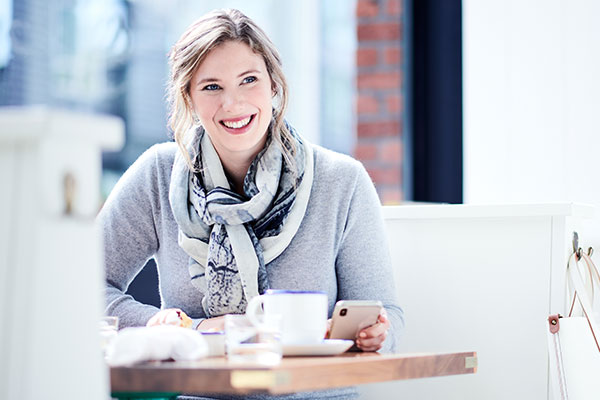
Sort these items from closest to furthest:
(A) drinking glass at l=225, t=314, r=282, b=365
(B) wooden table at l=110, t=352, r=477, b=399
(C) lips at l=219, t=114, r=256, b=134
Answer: (B) wooden table at l=110, t=352, r=477, b=399
(A) drinking glass at l=225, t=314, r=282, b=365
(C) lips at l=219, t=114, r=256, b=134

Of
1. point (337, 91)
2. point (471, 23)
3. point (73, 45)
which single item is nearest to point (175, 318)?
point (471, 23)

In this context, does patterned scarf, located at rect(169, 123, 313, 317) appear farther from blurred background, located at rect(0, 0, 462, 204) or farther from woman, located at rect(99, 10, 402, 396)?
blurred background, located at rect(0, 0, 462, 204)

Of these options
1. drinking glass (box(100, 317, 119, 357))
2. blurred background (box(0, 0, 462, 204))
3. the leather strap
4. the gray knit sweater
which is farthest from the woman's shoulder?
blurred background (box(0, 0, 462, 204))

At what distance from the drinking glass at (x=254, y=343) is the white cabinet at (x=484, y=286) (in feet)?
2.56

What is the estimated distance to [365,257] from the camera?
1.79m

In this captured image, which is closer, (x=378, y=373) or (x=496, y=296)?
(x=378, y=373)

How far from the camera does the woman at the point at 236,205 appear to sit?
70.2 inches

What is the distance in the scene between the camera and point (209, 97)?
187 cm

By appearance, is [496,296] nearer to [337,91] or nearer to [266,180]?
[266,180]

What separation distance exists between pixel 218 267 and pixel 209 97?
379 mm

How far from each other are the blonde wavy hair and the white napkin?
857 millimetres

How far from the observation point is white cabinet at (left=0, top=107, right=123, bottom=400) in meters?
0.79

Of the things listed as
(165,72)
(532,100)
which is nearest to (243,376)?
(532,100)

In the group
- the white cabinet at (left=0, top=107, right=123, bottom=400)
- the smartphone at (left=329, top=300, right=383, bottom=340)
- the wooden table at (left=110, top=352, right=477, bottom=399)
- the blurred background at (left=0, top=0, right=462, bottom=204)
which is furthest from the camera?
the blurred background at (left=0, top=0, right=462, bottom=204)
